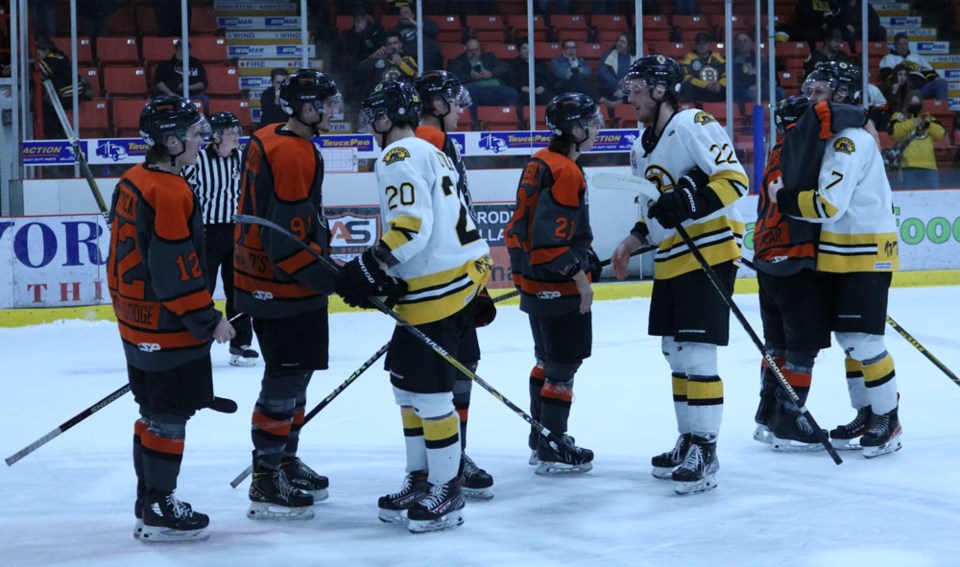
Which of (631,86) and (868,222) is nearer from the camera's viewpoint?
(631,86)

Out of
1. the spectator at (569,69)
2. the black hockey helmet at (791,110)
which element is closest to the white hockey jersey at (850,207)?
the black hockey helmet at (791,110)

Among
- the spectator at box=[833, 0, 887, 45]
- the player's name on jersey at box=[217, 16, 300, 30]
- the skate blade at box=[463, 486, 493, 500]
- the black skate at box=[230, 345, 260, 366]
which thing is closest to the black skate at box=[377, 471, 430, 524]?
the skate blade at box=[463, 486, 493, 500]

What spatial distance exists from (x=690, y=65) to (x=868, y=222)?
5999 mm

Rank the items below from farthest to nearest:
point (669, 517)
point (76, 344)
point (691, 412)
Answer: point (76, 344) < point (691, 412) < point (669, 517)

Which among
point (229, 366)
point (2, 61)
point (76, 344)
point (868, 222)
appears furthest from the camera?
point (2, 61)

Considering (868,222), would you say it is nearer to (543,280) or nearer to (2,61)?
(543,280)

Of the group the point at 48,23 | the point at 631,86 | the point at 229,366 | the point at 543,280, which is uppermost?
the point at 48,23

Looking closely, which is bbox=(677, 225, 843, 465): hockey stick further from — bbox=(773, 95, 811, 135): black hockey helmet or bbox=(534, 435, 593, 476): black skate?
bbox=(773, 95, 811, 135): black hockey helmet

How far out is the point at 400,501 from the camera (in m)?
3.43

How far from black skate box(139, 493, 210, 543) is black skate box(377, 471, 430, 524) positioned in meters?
0.48

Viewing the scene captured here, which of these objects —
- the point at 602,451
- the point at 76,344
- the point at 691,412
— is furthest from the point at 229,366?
the point at 691,412

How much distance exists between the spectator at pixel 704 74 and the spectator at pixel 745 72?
10cm

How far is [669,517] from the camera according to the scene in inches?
135

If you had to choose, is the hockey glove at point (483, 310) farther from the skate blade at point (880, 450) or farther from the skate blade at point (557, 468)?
the skate blade at point (880, 450)
